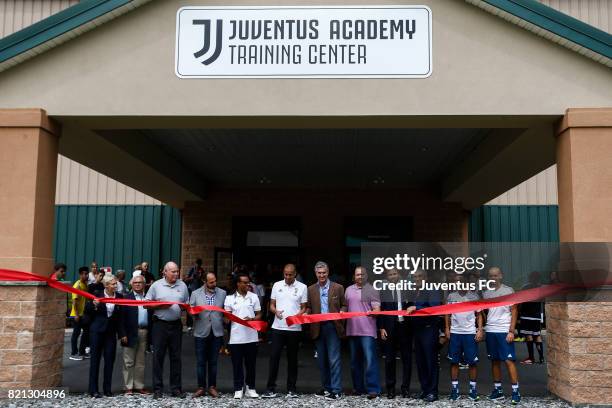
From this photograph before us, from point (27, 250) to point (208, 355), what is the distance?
2824 mm

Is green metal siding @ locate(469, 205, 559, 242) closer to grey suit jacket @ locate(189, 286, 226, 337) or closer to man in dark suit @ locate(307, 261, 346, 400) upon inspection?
man in dark suit @ locate(307, 261, 346, 400)

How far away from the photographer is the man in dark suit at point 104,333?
8.50 m

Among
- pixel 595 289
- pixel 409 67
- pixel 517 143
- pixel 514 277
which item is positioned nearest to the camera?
pixel 595 289

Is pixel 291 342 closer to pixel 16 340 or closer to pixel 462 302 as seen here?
pixel 462 302

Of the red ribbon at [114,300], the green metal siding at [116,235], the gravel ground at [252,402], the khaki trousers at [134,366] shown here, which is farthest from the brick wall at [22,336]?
the green metal siding at [116,235]

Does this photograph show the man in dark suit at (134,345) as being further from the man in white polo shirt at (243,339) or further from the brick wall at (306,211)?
the brick wall at (306,211)

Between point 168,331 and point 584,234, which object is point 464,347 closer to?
point 584,234

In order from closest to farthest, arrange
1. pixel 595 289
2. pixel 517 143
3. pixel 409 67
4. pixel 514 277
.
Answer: pixel 595 289, pixel 409 67, pixel 517 143, pixel 514 277

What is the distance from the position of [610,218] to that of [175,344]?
605 centimetres

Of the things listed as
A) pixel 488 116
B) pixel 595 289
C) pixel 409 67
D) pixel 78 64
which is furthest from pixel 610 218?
pixel 78 64

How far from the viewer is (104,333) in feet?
28.3

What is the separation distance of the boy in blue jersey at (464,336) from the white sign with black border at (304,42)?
3.08m

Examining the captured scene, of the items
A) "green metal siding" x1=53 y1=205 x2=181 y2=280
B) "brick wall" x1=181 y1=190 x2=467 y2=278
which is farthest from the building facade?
"green metal siding" x1=53 y1=205 x2=181 y2=280

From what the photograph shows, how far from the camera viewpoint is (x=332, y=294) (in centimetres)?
878
